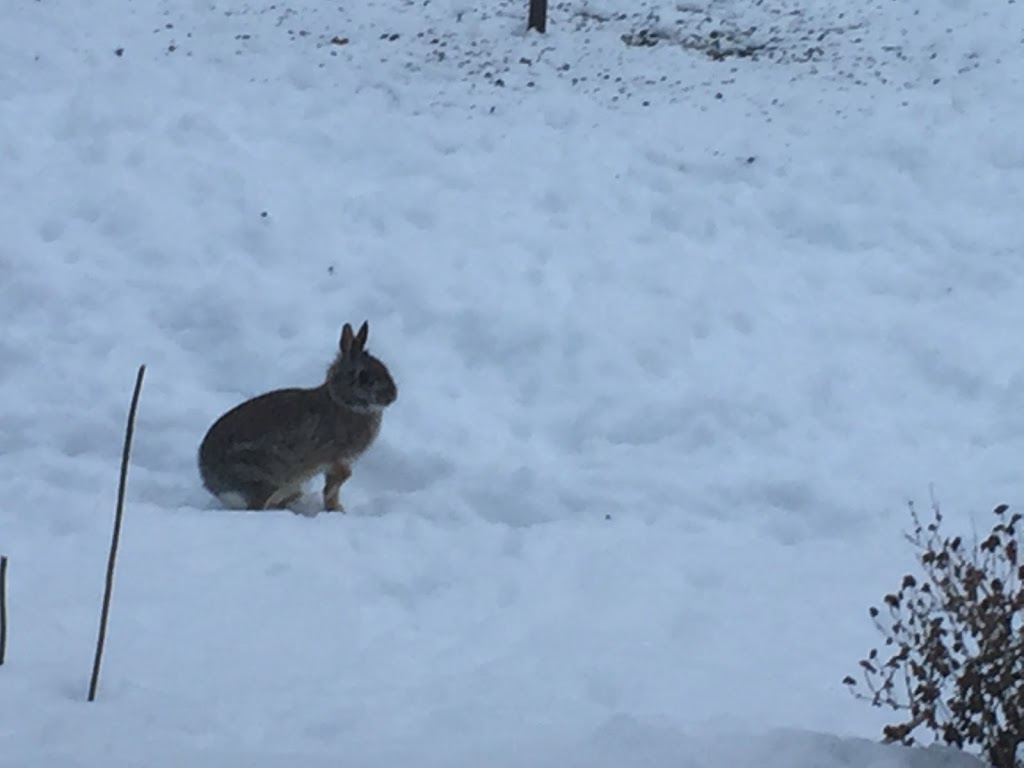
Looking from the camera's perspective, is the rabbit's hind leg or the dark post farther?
the dark post

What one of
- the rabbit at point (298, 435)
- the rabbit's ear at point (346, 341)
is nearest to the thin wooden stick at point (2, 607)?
the rabbit at point (298, 435)

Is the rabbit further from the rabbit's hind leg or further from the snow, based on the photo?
the snow

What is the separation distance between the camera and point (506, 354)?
7.82 m

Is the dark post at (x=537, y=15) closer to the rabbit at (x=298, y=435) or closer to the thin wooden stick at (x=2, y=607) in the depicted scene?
the rabbit at (x=298, y=435)

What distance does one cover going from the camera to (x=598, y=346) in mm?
7879

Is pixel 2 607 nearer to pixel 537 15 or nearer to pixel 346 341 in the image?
pixel 346 341

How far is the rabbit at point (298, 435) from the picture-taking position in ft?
21.3

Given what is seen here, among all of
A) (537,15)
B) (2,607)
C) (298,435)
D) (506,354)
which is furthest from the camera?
(537,15)

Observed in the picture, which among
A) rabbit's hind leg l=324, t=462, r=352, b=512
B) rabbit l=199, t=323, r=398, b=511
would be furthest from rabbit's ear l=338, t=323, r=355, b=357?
rabbit's hind leg l=324, t=462, r=352, b=512

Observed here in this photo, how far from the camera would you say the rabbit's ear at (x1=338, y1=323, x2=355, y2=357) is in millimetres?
6586

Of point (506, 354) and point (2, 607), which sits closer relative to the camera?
point (2, 607)

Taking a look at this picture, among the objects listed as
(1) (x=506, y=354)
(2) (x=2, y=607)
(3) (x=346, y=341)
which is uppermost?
(1) (x=506, y=354)

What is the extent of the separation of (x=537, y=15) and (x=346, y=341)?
5.69 meters

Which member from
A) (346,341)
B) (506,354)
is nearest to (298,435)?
(346,341)
